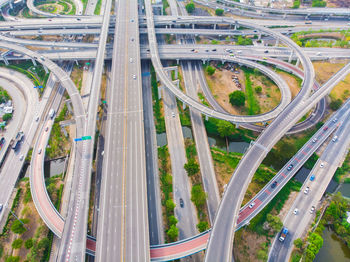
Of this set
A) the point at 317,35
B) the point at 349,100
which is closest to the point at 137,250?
the point at 349,100

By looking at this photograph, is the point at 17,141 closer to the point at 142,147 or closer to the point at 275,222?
the point at 142,147

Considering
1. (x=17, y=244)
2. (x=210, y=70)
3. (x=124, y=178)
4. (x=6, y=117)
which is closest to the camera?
(x=17, y=244)

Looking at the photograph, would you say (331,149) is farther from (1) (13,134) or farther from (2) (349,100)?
(1) (13,134)

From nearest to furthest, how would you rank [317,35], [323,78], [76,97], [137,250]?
[137,250] < [76,97] < [323,78] < [317,35]

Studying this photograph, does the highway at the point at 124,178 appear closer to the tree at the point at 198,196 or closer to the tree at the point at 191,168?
the tree at the point at 191,168

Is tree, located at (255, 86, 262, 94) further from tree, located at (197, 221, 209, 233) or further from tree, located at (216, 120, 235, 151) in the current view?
tree, located at (197, 221, 209, 233)

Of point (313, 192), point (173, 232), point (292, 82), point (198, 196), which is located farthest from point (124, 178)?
point (292, 82)
